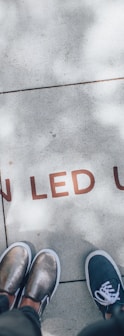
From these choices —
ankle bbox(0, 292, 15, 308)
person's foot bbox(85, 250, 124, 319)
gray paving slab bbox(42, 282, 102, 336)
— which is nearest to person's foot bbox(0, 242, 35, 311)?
ankle bbox(0, 292, 15, 308)

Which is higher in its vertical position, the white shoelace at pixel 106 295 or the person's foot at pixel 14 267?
the person's foot at pixel 14 267

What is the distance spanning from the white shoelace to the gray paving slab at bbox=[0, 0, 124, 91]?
4.37 feet

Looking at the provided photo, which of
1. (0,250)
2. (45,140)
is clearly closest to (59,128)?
(45,140)

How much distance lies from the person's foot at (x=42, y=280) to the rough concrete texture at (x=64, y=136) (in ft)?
0.16

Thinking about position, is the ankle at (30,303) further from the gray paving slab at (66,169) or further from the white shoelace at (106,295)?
the white shoelace at (106,295)

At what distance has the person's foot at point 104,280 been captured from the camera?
2656 mm

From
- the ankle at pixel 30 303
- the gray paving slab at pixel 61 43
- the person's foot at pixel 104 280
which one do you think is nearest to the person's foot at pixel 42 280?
the ankle at pixel 30 303

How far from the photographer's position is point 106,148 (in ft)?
9.09

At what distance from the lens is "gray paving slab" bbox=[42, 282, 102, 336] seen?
8.79 feet

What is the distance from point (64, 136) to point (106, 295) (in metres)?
1.03

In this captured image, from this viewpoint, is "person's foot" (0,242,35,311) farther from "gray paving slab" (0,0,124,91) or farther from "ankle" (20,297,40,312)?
"gray paving slab" (0,0,124,91)

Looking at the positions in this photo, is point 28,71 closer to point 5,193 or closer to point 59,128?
point 59,128

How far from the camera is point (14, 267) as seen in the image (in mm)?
2703

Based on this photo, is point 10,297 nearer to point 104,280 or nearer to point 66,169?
point 104,280
